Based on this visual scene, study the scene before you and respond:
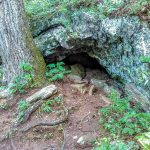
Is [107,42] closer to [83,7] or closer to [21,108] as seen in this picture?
[83,7]

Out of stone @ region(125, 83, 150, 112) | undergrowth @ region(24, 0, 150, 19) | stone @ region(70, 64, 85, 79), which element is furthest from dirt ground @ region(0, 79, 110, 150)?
undergrowth @ region(24, 0, 150, 19)

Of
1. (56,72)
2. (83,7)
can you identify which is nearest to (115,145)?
(56,72)

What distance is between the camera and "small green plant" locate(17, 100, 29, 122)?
544cm

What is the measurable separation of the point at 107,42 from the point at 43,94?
179cm

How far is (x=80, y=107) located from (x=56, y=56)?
1.84 meters

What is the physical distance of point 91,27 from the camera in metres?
6.07

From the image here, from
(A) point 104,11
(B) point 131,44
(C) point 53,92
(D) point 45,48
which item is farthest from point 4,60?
(B) point 131,44

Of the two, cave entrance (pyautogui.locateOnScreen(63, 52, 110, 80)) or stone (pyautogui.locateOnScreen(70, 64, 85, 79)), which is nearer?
stone (pyautogui.locateOnScreen(70, 64, 85, 79))

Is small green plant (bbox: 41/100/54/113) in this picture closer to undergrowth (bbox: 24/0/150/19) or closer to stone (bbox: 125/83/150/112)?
stone (bbox: 125/83/150/112)

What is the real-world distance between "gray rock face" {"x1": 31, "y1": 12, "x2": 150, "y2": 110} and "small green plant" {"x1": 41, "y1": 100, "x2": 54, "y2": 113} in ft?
5.10

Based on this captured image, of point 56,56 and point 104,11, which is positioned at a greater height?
point 104,11

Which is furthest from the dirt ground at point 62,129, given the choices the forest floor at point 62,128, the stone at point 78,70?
the stone at point 78,70

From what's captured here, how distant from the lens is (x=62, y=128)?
510 centimetres

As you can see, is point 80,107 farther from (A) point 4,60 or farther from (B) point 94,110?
(A) point 4,60
